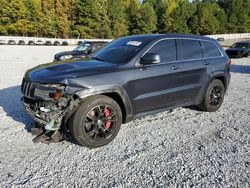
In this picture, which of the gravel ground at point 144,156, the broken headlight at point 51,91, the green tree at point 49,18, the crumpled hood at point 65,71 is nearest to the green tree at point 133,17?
the green tree at point 49,18

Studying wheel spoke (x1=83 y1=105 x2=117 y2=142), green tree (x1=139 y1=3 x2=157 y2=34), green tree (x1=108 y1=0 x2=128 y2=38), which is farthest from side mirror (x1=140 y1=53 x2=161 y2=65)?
green tree (x1=139 y1=3 x2=157 y2=34)

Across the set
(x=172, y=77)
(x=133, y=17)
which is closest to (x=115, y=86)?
(x=172, y=77)

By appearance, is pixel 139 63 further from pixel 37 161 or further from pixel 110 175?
pixel 37 161

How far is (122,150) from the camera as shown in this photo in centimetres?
416

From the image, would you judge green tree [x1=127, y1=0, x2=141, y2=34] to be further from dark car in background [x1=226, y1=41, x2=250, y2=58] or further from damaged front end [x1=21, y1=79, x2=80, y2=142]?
damaged front end [x1=21, y1=79, x2=80, y2=142]

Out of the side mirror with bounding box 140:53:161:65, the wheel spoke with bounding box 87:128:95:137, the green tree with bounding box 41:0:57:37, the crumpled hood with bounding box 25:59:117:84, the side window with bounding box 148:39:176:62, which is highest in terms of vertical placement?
the green tree with bounding box 41:0:57:37

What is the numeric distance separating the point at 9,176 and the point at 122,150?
5.50 feet

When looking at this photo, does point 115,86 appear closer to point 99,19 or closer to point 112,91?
point 112,91

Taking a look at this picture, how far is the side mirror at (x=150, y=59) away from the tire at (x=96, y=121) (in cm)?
91

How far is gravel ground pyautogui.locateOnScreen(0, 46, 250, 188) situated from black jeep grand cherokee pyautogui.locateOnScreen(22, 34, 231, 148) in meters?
0.34

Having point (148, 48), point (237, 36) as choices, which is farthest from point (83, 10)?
point (148, 48)

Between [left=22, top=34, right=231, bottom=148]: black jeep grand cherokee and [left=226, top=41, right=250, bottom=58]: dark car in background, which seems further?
[left=226, top=41, right=250, bottom=58]: dark car in background

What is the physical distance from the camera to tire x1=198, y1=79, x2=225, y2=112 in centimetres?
587

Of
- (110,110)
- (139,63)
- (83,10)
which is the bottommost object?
(110,110)
